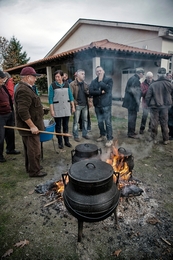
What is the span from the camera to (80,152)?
293 cm

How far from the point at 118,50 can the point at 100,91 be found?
532 centimetres

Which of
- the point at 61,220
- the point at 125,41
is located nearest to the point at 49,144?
the point at 61,220

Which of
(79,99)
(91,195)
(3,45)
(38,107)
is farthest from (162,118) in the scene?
(3,45)

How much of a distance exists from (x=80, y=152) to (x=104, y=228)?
1.18 meters

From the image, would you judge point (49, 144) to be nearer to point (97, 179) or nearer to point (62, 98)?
point (62, 98)

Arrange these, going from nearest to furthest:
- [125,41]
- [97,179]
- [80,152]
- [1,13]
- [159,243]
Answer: [97,179]
[159,243]
[80,152]
[1,13]
[125,41]

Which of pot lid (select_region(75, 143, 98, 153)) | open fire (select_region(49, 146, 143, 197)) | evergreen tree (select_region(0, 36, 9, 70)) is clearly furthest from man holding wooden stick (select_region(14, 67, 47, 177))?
evergreen tree (select_region(0, 36, 9, 70))

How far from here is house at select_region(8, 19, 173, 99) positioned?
9.91m

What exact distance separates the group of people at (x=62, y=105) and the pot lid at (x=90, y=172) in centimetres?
142

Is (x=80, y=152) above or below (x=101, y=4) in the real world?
below

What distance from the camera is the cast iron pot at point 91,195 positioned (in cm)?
192

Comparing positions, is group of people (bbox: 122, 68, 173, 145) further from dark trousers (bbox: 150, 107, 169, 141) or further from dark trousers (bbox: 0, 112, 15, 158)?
dark trousers (bbox: 0, 112, 15, 158)

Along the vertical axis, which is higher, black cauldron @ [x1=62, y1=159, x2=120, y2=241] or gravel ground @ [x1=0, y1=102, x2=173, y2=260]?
black cauldron @ [x1=62, y1=159, x2=120, y2=241]

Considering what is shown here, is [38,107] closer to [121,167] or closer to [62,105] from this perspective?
[62,105]
